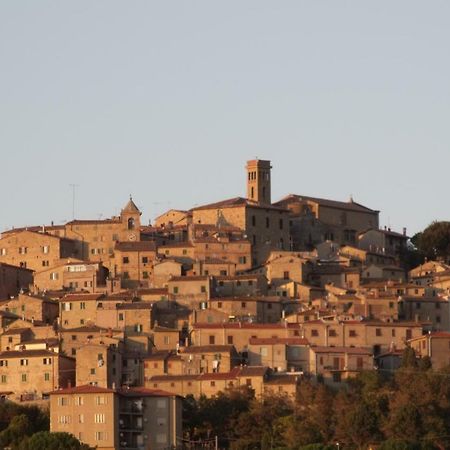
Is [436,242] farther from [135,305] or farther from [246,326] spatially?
[135,305]

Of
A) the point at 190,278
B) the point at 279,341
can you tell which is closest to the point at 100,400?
the point at 279,341

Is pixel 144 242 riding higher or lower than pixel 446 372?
higher

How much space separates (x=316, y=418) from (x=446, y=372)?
6.69 meters

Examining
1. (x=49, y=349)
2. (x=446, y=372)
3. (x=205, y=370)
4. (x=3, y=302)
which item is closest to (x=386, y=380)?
(x=446, y=372)

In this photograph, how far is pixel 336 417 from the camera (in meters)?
80.6

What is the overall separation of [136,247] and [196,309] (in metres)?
8.41

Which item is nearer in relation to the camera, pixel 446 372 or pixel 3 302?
pixel 446 372

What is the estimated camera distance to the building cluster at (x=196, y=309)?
8512 centimetres

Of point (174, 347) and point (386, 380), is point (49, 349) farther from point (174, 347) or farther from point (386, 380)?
point (386, 380)

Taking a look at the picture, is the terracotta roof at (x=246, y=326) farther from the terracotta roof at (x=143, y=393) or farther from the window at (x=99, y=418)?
the window at (x=99, y=418)

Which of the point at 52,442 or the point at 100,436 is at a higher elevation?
the point at 100,436

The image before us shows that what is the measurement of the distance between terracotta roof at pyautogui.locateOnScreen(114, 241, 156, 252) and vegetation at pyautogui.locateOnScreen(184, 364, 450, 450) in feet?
56.2

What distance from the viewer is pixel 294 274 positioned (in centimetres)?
9706

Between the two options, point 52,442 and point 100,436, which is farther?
point 100,436
